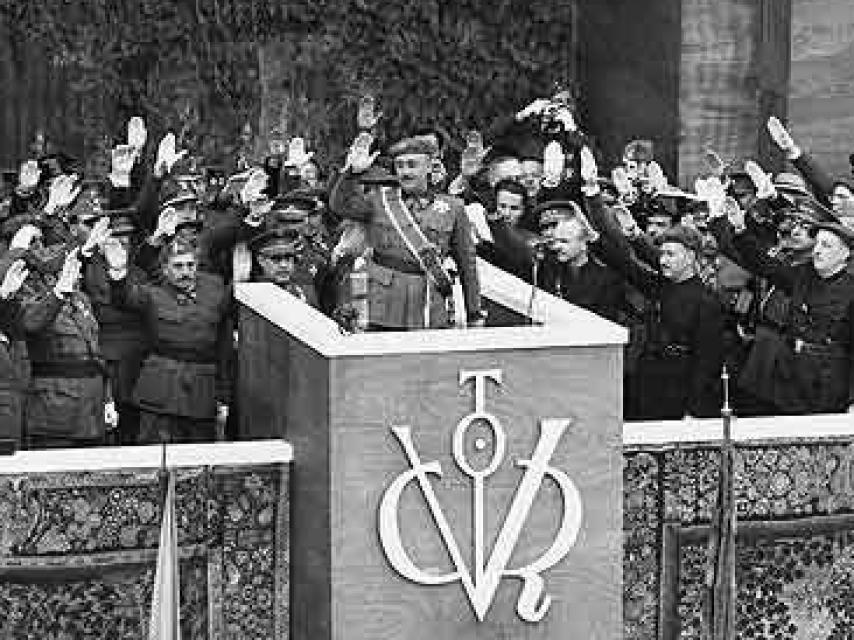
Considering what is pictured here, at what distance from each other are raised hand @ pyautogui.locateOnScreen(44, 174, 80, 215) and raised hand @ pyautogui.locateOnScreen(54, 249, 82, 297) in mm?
1352

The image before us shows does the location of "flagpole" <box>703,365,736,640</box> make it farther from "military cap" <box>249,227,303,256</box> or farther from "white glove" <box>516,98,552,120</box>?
"white glove" <box>516,98,552,120</box>

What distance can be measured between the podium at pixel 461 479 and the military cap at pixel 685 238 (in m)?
2.71

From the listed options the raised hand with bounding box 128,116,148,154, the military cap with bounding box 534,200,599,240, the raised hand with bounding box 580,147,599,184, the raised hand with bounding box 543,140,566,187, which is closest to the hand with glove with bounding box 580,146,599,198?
the raised hand with bounding box 580,147,599,184

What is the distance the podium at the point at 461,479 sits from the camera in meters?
12.0

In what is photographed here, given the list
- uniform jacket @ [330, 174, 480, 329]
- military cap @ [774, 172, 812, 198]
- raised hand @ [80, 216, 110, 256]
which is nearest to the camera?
uniform jacket @ [330, 174, 480, 329]

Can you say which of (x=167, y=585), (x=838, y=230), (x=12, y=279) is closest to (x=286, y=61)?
(x=838, y=230)

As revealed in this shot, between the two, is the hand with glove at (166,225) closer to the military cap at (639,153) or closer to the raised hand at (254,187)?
the raised hand at (254,187)

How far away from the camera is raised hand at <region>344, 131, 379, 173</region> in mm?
14094

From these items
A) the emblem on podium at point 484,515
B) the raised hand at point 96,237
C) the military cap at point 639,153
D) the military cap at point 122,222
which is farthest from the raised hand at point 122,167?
the emblem on podium at point 484,515

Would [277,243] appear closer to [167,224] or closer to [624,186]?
[167,224]

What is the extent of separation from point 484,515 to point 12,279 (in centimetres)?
250

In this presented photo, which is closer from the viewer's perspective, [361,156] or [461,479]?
[461,479]

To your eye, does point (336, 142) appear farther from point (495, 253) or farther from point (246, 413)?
point (246, 413)

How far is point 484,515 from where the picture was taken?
40.0 ft
